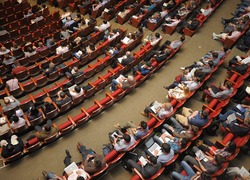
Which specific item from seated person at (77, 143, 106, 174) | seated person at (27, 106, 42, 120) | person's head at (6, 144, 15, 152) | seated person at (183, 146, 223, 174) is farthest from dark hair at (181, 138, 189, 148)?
person's head at (6, 144, 15, 152)

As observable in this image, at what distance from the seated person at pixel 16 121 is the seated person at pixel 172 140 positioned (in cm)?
241

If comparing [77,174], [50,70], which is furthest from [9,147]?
[50,70]

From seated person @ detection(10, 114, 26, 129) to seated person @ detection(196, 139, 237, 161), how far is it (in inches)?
125

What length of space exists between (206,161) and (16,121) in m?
3.31

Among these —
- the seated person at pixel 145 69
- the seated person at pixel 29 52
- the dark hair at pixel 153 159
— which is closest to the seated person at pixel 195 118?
the dark hair at pixel 153 159

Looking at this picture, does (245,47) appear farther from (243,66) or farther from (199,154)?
(199,154)

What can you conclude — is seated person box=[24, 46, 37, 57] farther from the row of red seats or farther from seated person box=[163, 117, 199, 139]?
the row of red seats

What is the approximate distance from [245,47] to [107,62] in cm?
356

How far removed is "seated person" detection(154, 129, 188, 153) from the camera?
440 centimetres

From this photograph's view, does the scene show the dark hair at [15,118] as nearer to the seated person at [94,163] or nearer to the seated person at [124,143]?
the seated person at [94,163]

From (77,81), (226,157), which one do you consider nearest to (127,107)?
(77,81)

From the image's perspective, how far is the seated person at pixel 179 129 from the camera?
4.51 m

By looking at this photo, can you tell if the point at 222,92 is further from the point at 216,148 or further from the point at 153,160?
the point at 153,160

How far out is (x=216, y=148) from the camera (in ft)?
14.9
